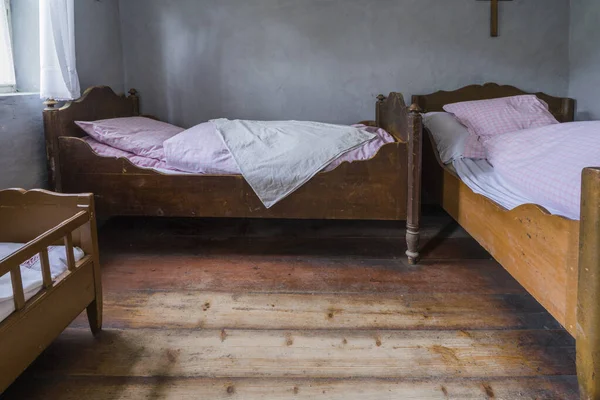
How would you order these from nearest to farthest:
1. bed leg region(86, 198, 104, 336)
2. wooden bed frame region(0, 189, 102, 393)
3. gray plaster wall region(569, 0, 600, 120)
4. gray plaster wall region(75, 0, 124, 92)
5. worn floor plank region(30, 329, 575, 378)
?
1. wooden bed frame region(0, 189, 102, 393)
2. worn floor plank region(30, 329, 575, 378)
3. bed leg region(86, 198, 104, 336)
4. gray plaster wall region(75, 0, 124, 92)
5. gray plaster wall region(569, 0, 600, 120)

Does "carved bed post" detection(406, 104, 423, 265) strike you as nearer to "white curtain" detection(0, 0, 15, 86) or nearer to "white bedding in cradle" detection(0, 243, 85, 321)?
"white bedding in cradle" detection(0, 243, 85, 321)

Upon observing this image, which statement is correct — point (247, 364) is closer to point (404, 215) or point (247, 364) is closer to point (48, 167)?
point (404, 215)

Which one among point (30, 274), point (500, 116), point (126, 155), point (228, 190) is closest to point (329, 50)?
point (500, 116)

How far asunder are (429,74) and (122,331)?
8.71 ft

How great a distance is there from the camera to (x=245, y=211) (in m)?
2.36

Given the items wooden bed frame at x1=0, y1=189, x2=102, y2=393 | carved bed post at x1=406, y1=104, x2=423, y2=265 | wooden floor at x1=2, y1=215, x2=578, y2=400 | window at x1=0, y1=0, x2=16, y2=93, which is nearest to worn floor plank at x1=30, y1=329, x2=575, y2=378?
wooden floor at x1=2, y1=215, x2=578, y2=400

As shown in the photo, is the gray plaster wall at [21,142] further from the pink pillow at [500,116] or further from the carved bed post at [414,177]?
the pink pillow at [500,116]

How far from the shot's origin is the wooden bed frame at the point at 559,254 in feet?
3.58

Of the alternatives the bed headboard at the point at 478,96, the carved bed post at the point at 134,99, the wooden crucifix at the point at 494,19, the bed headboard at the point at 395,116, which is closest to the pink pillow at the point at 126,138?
the carved bed post at the point at 134,99

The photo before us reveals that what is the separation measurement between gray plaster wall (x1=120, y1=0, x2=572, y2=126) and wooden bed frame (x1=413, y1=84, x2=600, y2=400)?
1.47m

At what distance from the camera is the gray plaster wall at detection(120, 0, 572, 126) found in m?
3.29

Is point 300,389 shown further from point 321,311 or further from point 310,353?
point 321,311

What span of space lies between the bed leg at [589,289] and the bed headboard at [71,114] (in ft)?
7.57

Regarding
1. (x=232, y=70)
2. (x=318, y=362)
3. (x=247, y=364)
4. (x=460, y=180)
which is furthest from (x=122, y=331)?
(x=232, y=70)
